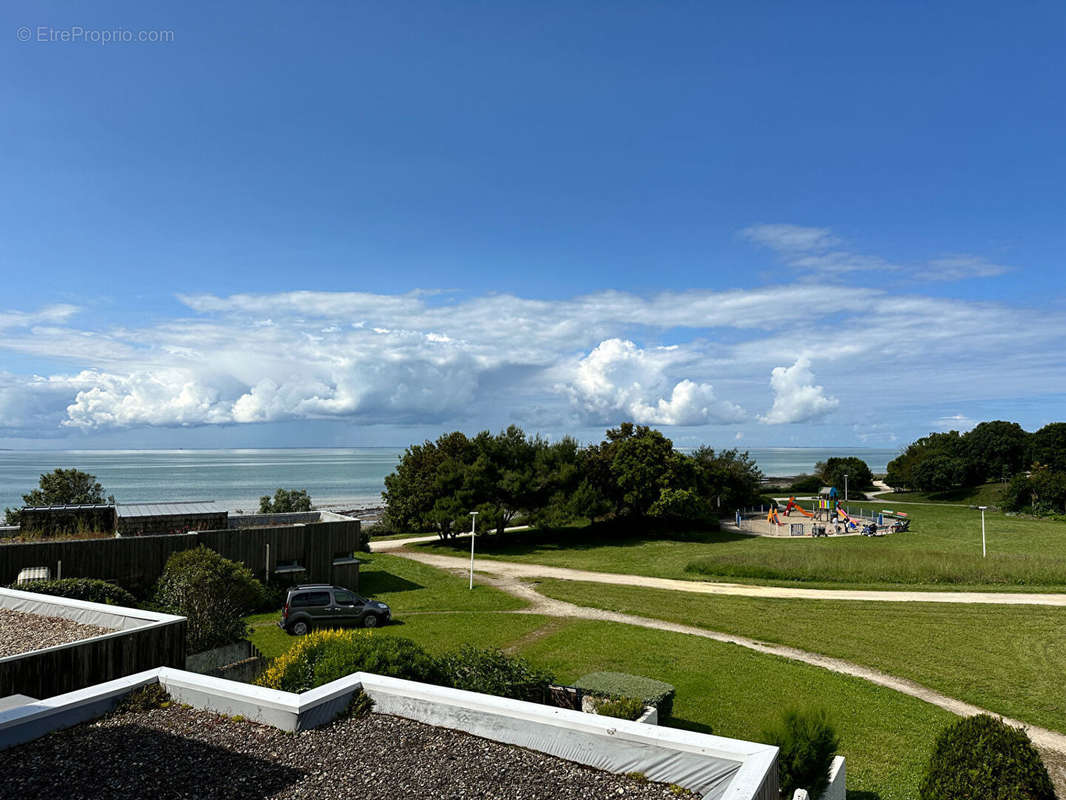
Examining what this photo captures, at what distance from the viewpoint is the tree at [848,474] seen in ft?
306

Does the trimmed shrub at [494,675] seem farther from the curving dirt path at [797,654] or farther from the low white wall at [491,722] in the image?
the curving dirt path at [797,654]

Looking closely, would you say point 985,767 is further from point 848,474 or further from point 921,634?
point 848,474

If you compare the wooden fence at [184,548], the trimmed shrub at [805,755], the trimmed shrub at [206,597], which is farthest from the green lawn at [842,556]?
the trimmed shrub at [805,755]

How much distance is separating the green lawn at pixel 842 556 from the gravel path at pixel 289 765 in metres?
26.5

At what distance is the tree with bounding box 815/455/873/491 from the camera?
93.3 metres

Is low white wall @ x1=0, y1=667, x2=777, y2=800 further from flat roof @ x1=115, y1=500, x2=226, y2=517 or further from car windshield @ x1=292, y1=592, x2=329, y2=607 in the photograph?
flat roof @ x1=115, y1=500, x2=226, y2=517

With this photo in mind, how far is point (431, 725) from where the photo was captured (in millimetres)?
6918

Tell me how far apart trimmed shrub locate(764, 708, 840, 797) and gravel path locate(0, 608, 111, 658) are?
34.0ft

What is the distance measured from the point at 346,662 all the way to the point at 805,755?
5.78m

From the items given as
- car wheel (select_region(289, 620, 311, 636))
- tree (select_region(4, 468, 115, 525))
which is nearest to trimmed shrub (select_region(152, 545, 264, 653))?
car wheel (select_region(289, 620, 311, 636))

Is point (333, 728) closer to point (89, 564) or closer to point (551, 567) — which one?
point (89, 564)

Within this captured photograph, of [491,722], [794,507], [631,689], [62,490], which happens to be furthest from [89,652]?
[794,507]

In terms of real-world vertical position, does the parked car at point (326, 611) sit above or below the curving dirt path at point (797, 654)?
above

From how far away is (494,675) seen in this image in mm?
9977
